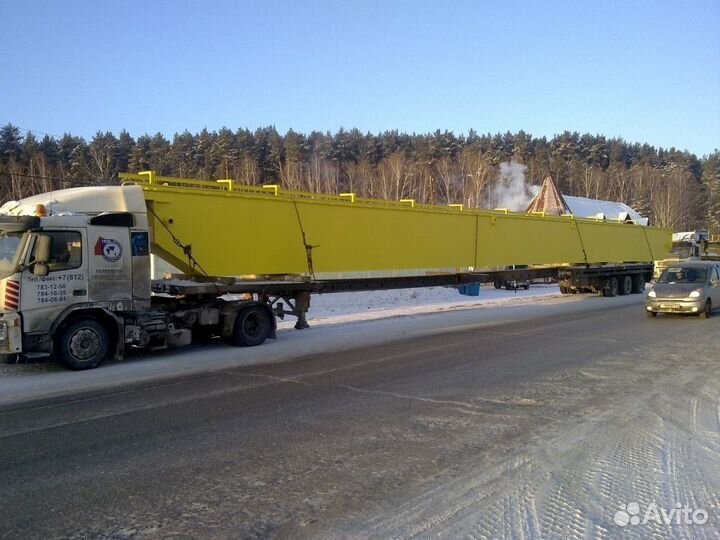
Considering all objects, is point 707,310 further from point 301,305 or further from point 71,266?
point 71,266

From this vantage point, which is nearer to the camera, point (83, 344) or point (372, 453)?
point (372, 453)

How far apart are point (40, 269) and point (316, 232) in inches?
251

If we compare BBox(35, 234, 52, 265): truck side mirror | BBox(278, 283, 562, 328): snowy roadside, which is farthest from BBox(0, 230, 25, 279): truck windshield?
BBox(278, 283, 562, 328): snowy roadside

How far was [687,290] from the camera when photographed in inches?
638

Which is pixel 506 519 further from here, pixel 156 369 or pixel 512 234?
pixel 512 234

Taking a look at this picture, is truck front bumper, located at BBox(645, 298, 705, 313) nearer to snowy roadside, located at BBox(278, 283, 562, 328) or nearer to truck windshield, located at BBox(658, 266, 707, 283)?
truck windshield, located at BBox(658, 266, 707, 283)

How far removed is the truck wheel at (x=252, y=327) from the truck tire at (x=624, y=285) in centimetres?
2134

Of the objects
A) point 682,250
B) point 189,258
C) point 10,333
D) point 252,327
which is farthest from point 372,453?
point 682,250

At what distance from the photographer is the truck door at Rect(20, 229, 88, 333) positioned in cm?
986

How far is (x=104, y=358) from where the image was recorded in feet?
35.6

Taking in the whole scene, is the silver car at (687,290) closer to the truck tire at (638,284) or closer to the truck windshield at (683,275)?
the truck windshield at (683,275)

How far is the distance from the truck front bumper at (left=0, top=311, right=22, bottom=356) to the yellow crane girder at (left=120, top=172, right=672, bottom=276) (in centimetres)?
288

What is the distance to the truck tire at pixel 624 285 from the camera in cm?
2855

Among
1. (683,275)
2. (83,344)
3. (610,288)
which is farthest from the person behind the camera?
(610,288)
